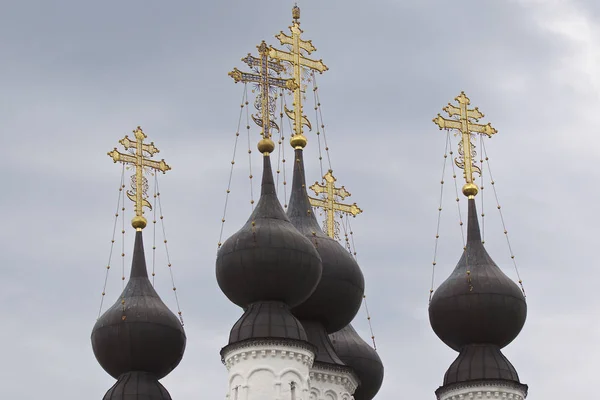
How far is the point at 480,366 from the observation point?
32.7 m

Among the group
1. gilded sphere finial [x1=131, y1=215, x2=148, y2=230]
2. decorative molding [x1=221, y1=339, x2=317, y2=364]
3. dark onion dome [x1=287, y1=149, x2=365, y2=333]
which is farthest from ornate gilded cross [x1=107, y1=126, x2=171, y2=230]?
decorative molding [x1=221, y1=339, x2=317, y2=364]

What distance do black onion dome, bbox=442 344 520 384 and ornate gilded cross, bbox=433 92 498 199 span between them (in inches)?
163

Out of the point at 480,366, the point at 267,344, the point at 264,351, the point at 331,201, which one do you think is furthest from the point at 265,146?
the point at 331,201

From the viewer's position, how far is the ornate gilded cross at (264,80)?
106 ft

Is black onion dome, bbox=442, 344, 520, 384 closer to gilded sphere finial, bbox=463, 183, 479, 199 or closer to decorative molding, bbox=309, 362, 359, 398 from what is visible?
decorative molding, bbox=309, 362, 359, 398

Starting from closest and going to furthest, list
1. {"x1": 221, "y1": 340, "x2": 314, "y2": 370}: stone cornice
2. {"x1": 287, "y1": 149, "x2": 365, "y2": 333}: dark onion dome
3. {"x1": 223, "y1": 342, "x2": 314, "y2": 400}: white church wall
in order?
{"x1": 223, "y1": 342, "x2": 314, "y2": 400}: white church wall, {"x1": 221, "y1": 340, "x2": 314, "y2": 370}: stone cornice, {"x1": 287, "y1": 149, "x2": 365, "y2": 333}: dark onion dome

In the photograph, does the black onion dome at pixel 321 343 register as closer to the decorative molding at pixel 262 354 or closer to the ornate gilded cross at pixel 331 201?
the decorative molding at pixel 262 354

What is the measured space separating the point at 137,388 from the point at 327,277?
453 cm

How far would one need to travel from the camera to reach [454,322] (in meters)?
33.2

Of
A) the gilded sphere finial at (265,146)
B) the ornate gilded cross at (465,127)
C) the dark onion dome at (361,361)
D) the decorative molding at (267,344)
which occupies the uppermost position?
the ornate gilded cross at (465,127)

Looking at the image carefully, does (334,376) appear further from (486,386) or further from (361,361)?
(361,361)

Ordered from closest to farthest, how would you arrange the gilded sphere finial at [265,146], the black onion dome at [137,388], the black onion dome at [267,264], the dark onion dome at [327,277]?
the black onion dome at [267,264] → the gilded sphere finial at [265,146] → the black onion dome at [137,388] → the dark onion dome at [327,277]

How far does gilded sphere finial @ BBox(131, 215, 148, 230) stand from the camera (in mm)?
35469

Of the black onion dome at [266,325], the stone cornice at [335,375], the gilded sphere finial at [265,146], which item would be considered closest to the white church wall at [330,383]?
the stone cornice at [335,375]
